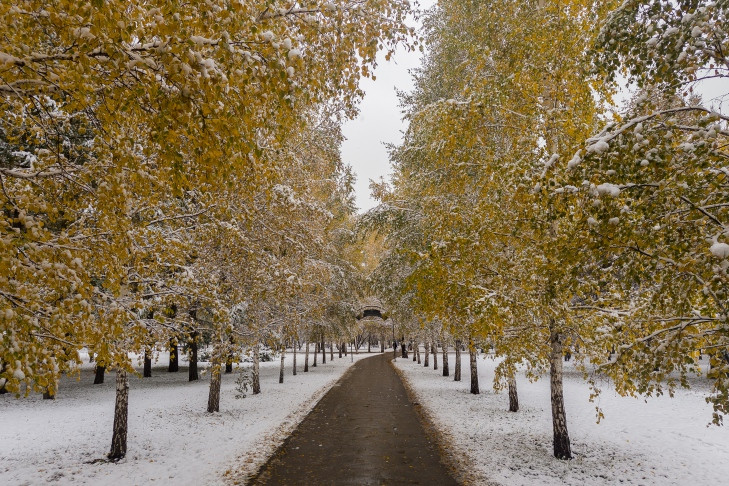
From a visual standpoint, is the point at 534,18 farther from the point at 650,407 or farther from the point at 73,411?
the point at 73,411

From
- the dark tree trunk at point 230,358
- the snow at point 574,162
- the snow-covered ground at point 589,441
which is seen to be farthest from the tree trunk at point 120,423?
the snow at point 574,162

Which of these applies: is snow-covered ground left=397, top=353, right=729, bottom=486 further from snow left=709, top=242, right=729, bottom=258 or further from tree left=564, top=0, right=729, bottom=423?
snow left=709, top=242, right=729, bottom=258

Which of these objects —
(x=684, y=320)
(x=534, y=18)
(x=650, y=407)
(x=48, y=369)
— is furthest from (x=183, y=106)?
(x=650, y=407)

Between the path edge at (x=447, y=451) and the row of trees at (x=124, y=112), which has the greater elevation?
the row of trees at (x=124, y=112)

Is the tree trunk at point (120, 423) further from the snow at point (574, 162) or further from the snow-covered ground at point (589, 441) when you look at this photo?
the snow at point (574, 162)

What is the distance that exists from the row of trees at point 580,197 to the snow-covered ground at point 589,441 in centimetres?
89

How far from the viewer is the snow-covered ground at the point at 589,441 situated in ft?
25.6

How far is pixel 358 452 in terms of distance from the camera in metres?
9.16

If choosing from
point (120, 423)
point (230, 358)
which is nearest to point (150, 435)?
point (120, 423)

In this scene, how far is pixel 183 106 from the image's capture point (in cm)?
344

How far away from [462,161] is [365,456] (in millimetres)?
6485

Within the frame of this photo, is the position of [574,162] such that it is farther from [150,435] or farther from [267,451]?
[150,435]

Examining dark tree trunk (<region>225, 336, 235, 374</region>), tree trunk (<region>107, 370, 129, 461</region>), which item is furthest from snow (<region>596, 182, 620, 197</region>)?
tree trunk (<region>107, 370, 129, 461</region>)

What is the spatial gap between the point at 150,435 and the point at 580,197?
37.2ft
